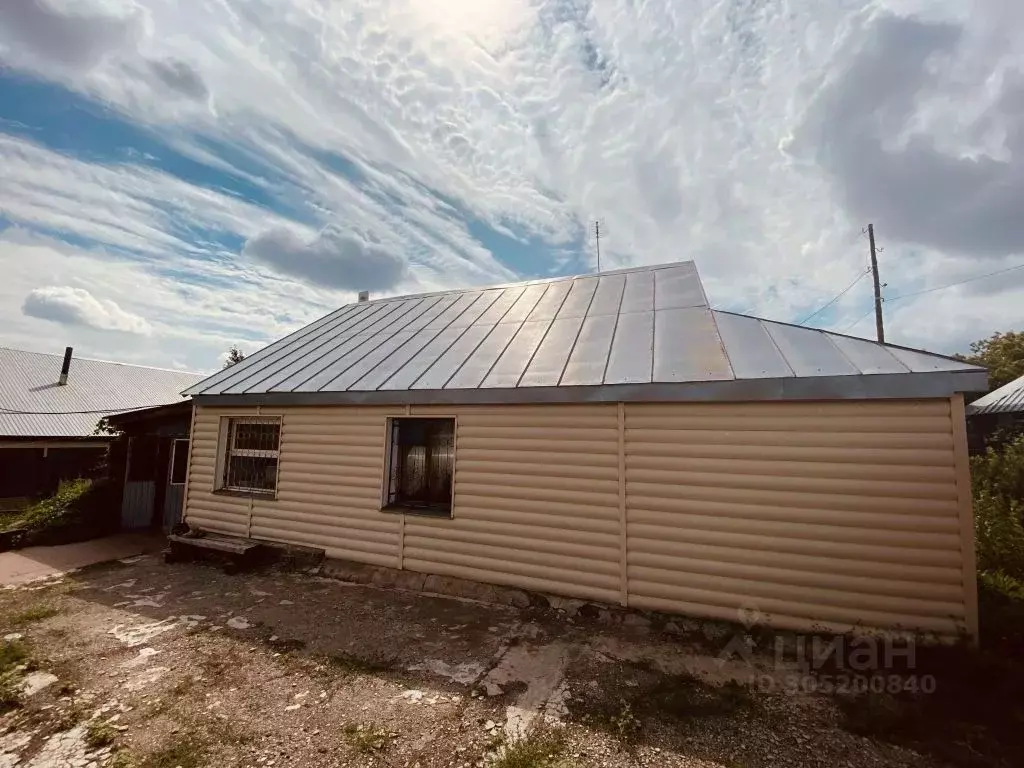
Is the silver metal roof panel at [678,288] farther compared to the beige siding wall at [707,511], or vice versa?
the silver metal roof panel at [678,288]

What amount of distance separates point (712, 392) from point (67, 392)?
24628mm

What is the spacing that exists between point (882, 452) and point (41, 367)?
28251 mm

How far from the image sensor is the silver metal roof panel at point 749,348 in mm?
5172

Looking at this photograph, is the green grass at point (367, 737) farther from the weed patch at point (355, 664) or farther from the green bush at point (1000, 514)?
the green bush at point (1000, 514)

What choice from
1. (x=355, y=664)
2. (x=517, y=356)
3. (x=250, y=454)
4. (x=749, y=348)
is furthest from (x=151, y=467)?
(x=749, y=348)

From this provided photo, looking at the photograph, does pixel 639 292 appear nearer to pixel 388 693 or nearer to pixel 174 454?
pixel 388 693

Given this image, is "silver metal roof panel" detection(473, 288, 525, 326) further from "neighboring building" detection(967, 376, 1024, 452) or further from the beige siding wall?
"neighboring building" detection(967, 376, 1024, 452)

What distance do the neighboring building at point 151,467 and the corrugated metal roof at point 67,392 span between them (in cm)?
787

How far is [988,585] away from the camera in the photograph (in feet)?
17.3

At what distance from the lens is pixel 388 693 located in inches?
158

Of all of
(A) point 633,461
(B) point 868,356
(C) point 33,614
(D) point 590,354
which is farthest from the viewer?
(D) point 590,354

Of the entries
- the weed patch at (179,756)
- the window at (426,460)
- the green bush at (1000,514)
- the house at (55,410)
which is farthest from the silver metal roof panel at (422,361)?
the house at (55,410)

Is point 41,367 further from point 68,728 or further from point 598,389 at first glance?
point 598,389

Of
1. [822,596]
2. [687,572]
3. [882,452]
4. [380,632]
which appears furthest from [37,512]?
[882,452]
